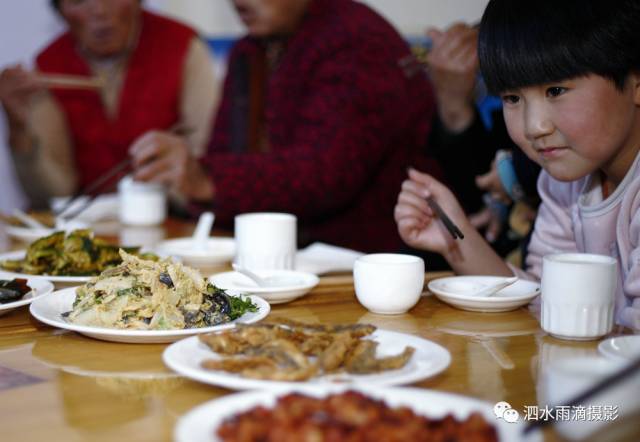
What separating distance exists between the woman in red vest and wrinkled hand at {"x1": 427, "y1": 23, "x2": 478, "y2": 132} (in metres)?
1.50

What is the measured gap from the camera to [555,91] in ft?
4.45

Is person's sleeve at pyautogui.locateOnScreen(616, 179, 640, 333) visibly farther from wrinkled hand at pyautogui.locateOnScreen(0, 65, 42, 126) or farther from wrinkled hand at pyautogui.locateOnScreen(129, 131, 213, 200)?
wrinkled hand at pyautogui.locateOnScreen(0, 65, 42, 126)

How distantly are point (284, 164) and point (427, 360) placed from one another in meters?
1.52

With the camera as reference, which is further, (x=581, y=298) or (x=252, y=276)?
(x=252, y=276)

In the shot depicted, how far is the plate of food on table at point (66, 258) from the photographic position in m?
1.60

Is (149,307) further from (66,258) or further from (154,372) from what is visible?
(66,258)

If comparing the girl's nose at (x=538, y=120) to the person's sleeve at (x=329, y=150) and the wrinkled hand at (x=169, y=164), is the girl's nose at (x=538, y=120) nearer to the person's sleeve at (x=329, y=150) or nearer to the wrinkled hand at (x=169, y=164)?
the person's sleeve at (x=329, y=150)

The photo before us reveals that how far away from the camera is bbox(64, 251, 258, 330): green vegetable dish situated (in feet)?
3.73

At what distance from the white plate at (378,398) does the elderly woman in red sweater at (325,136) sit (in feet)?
5.42

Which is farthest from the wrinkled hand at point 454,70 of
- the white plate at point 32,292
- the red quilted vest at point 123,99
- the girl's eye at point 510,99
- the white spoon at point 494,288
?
the red quilted vest at point 123,99

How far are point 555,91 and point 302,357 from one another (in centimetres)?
70

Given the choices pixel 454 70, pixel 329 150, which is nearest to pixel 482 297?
pixel 454 70

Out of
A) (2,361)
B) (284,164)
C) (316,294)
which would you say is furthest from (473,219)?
(2,361)

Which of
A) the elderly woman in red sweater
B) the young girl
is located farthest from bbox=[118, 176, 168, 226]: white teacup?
the young girl
